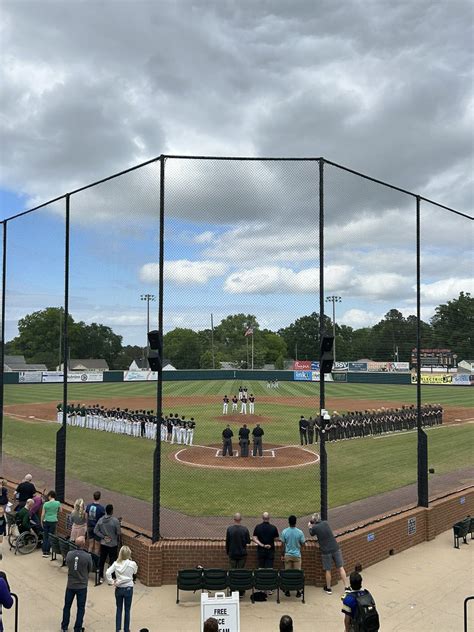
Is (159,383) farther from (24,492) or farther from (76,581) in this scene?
(24,492)

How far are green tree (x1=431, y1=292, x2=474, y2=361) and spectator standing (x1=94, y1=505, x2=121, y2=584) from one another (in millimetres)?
17053

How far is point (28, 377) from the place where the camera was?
5822 centimetres

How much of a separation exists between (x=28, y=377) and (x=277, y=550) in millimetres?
54108

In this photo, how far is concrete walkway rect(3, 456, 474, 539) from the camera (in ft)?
37.8

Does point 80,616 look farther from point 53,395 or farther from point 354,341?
point 53,395

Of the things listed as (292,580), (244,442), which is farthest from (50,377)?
(292,580)

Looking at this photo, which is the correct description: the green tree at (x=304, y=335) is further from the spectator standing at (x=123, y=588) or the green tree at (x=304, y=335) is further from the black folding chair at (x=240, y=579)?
the spectator standing at (x=123, y=588)

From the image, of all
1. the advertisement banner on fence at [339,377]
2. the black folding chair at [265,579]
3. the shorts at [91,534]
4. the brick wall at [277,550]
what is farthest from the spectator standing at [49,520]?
the advertisement banner on fence at [339,377]

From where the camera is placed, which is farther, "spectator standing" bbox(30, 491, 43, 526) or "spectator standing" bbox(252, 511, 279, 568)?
"spectator standing" bbox(30, 491, 43, 526)

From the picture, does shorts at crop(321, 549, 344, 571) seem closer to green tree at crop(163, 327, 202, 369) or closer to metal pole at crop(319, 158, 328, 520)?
metal pole at crop(319, 158, 328, 520)

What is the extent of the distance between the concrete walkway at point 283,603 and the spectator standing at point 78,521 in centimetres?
68

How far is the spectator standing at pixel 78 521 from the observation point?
10.1 meters

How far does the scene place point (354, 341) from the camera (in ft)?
56.9

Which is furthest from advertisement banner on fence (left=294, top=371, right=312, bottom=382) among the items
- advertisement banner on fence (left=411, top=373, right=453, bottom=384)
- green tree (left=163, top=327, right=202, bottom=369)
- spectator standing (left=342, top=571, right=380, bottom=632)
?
spectator standing (left=342, top=571, right=380, bottom=632)
